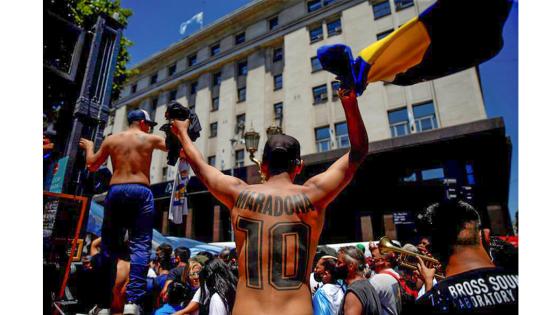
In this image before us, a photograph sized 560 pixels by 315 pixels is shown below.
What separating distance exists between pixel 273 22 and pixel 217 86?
716cm

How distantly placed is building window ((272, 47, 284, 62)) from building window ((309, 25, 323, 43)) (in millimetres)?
2766

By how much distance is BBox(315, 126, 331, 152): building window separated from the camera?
20.5m

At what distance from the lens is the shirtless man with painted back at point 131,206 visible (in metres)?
3.00

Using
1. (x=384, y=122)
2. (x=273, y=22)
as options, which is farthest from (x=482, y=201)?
(x=273, y=22)

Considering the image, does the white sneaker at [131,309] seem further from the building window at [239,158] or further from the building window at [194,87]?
the building window at [194,87]

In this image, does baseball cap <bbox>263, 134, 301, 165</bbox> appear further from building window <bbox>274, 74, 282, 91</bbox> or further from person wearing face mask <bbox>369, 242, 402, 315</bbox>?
building window <bbox>274, 74, 282, 91</bbox>

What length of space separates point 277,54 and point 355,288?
23.7 metres

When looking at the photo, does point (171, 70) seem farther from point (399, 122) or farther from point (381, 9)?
point (399, 122)

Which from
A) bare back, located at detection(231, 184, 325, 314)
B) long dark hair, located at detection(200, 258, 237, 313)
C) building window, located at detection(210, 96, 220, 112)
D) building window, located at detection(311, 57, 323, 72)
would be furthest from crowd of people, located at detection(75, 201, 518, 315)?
building window, located at detection(210, 96, 220, 112)

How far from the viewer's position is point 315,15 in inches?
902

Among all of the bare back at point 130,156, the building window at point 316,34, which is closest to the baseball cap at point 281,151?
the bare back at point 130,156

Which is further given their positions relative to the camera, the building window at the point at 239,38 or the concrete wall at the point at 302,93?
the building window at the point at 239,38

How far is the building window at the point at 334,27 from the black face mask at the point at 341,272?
2082 centimetres

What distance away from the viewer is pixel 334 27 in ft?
73.3
